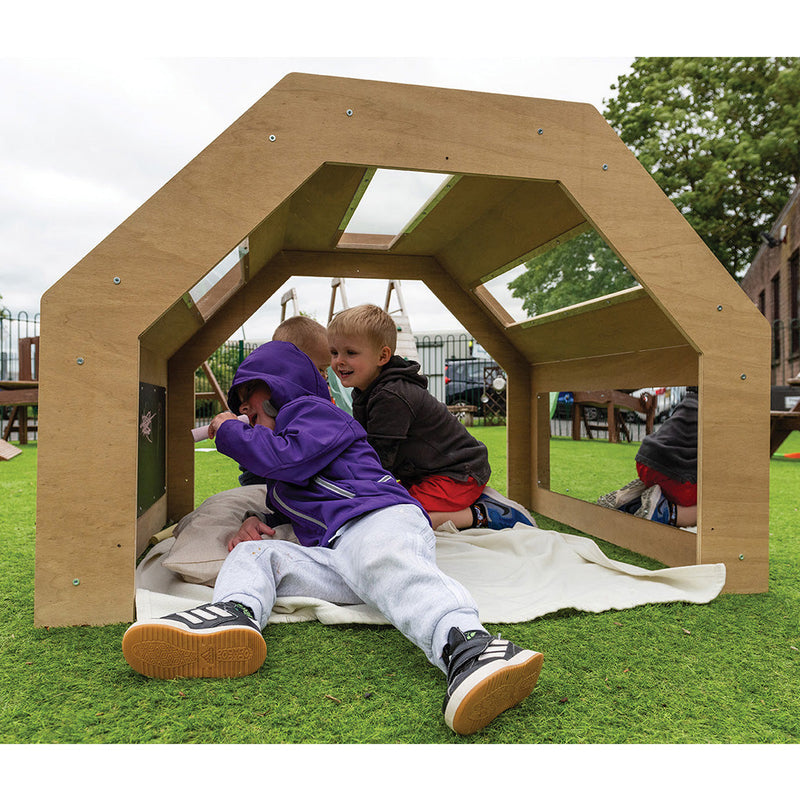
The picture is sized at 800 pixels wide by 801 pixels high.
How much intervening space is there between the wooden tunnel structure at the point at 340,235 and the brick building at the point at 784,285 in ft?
50.6

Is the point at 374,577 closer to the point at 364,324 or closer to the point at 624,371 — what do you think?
the point at 364,324

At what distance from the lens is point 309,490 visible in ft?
7.56

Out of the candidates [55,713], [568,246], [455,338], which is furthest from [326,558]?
[455,338]

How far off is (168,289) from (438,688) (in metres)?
1.40

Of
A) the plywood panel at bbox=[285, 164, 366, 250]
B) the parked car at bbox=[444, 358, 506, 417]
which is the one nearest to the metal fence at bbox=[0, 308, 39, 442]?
the parked car at bbox=[444, 358, 506, 417]

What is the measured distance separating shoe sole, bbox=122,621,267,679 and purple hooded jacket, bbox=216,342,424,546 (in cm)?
54

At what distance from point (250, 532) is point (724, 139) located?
65.7 ft

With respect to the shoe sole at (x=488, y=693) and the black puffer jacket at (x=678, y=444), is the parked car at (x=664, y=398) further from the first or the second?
the shoe sole at (x=488, y=693)

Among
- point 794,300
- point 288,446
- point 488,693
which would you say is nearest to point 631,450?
point 288,446

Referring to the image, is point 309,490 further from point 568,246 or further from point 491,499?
point 568,246

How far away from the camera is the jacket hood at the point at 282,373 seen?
2.51m

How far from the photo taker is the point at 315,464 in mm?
2225

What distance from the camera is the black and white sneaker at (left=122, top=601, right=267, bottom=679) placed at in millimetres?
1653

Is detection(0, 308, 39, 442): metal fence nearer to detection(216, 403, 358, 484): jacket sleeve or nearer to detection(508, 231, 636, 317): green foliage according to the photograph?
detection(508, 231, 636, 317): green foliage
